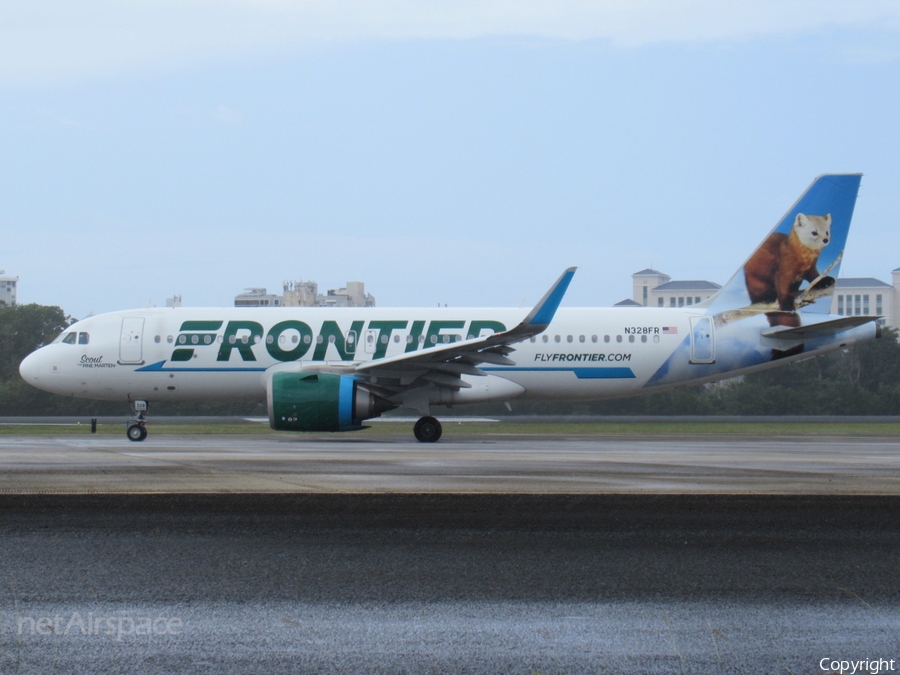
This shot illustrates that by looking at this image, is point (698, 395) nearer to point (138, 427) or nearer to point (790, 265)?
point (790, 265)

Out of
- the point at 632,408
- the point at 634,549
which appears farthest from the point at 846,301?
the point at 634,549

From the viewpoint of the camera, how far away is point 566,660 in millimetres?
4367

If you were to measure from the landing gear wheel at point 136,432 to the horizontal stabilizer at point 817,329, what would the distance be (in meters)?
15.2

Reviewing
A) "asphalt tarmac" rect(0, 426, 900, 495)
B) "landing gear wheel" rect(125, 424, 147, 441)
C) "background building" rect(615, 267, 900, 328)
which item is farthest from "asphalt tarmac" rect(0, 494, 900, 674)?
"background building" rect(615, 267, 900, 328)

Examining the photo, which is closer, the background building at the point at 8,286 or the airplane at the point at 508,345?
the airplane at the point at 508,345

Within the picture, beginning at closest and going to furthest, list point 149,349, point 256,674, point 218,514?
point 256,674, point 218,514, point 149,349

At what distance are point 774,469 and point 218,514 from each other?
7.85 m

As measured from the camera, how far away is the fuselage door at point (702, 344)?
22.8 meters

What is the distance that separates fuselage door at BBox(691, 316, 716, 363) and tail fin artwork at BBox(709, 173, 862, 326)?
27.2 inches

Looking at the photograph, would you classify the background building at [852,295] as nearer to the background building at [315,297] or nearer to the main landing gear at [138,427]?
the background building at [315,297]

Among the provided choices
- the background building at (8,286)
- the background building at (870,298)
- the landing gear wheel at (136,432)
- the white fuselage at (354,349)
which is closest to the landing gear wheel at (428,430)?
the white fuselage at (354,349)

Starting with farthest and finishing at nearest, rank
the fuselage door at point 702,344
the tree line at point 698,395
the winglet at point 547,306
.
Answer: the tree line at point 698,395 < the fuselage door at point 702,344 < the winglet at point 547,306

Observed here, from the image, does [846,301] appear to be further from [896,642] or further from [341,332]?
[896,642]

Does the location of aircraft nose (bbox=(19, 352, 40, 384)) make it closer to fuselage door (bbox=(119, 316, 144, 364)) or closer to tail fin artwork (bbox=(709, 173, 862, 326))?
fuselage door (bbox=(119, 316, 144, 364))
